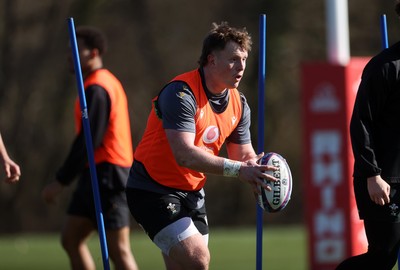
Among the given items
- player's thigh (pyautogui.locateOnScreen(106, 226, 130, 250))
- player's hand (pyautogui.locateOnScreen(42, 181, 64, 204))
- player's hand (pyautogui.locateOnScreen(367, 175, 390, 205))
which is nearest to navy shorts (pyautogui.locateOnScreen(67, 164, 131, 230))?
player's thigh (pyautogui.locateOnScreen(106, 226, 130, 250))

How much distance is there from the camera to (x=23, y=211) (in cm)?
2227

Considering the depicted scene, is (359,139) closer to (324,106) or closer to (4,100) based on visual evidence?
(324,106)

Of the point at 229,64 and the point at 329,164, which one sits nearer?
the point at 229,64

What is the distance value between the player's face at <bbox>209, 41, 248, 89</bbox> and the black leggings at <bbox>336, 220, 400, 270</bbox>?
1245 millimetres

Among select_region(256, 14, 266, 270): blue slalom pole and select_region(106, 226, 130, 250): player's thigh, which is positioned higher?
select_region(256, 14, 266, 270): blue slalom pole

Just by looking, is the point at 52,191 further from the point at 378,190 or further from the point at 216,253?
the point at 216,253

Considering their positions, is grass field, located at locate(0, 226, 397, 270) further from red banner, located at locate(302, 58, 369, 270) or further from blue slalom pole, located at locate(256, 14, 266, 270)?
blue slalom pole, located at locate(256, 14, 266, 270)

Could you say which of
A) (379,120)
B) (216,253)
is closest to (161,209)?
(379,120)

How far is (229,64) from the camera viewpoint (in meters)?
6.08

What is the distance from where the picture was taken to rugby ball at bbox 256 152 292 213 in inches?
229

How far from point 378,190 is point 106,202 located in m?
2.67

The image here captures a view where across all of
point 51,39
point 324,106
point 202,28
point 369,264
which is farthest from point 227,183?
point 369,264

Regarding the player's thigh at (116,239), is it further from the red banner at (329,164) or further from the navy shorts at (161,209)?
the red banner at (329,164)

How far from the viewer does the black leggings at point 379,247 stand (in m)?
6.12
